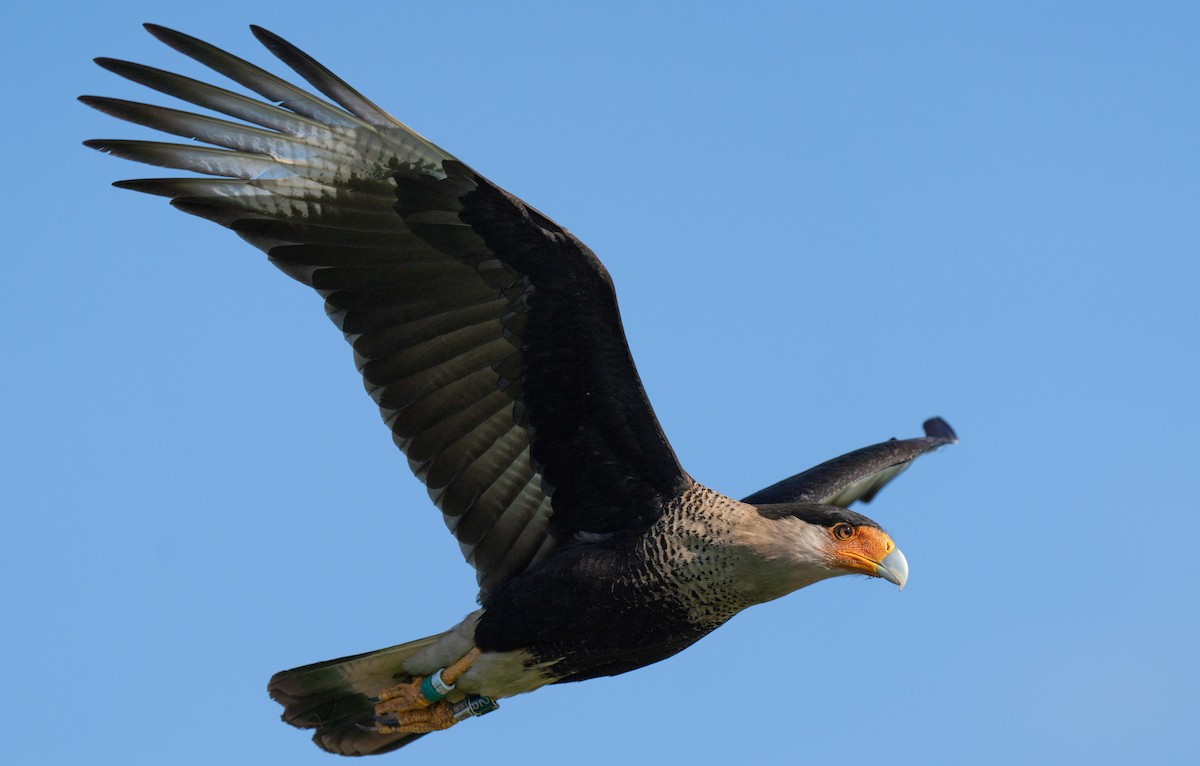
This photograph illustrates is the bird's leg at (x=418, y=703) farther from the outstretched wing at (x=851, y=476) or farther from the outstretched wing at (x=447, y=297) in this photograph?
the outstretched wing at (x=851, y=476)

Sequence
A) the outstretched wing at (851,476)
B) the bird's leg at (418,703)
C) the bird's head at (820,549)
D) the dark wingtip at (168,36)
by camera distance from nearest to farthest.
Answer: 1. the dark wingtip at (168,36)
2. the bird's head at (820,549)
3. the bird's leg at (418,703)
4. the outstretched wing at (851,476)

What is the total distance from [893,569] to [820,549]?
0.40m

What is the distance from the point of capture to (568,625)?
24.9 ft

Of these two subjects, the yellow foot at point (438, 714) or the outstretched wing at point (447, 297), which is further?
the yellow foot at point (438, 714)

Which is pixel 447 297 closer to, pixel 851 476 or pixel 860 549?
pixel 860 549

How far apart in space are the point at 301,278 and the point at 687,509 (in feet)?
7.47

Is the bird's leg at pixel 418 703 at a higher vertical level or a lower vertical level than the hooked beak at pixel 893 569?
higher

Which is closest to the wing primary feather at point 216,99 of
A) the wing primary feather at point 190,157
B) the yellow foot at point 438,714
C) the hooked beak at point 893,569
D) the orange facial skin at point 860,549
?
the wing primary feather at point 190,157

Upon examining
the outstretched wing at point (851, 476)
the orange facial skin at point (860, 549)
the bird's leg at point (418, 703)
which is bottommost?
the orange facial skin at point (860, 549)

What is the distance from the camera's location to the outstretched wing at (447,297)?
24.0ft

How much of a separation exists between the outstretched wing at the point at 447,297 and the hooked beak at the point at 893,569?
1080 millimetres

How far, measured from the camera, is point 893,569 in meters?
7.52

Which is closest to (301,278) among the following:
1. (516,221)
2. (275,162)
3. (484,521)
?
(275,162)

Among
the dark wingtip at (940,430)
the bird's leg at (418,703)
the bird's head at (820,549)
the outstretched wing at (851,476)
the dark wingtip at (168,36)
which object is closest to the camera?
the dark wingtip at (168,36)
